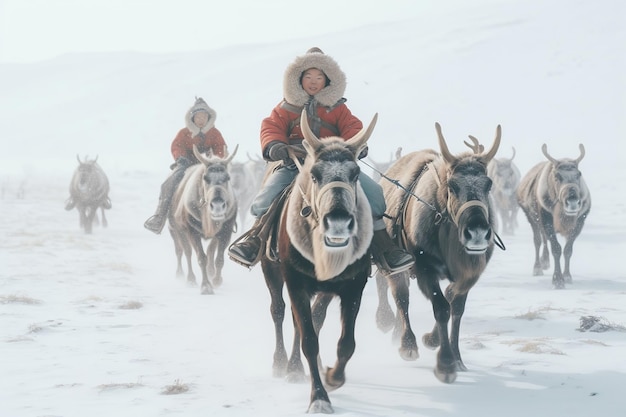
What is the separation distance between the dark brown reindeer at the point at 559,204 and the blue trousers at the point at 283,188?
6.01 metres

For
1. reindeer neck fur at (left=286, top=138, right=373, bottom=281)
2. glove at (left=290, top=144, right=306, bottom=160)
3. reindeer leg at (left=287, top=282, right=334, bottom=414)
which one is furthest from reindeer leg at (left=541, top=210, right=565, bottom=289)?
reindeer leg at (left=287, top=282, right=334, bottom=414)

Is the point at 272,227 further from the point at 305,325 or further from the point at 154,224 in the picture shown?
the point at 154,224

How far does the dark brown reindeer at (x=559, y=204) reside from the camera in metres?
11.7

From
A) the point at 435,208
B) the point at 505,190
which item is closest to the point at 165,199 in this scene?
the point at 435,208

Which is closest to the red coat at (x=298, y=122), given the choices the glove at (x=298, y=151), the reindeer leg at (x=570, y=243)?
the glove at (x=298, y=151)

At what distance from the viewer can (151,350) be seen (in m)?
7.41

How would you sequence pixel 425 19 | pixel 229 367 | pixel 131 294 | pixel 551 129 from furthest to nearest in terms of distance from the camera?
Result: 1. pixel 425 19
2. pixel 551 129
3. pixel 131 294
4. pixel 229 367

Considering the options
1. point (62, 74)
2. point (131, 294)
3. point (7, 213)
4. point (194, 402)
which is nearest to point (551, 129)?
point (7, 213)

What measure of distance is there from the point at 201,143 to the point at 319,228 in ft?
25.8

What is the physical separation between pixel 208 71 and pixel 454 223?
97.7 meters

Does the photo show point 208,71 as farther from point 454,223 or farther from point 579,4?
point 454,223

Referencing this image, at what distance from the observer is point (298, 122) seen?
652cm

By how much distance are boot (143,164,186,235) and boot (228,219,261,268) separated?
6.62 m

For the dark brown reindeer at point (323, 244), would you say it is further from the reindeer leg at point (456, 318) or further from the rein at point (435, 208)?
the reindeer leg at point (456, 318)
